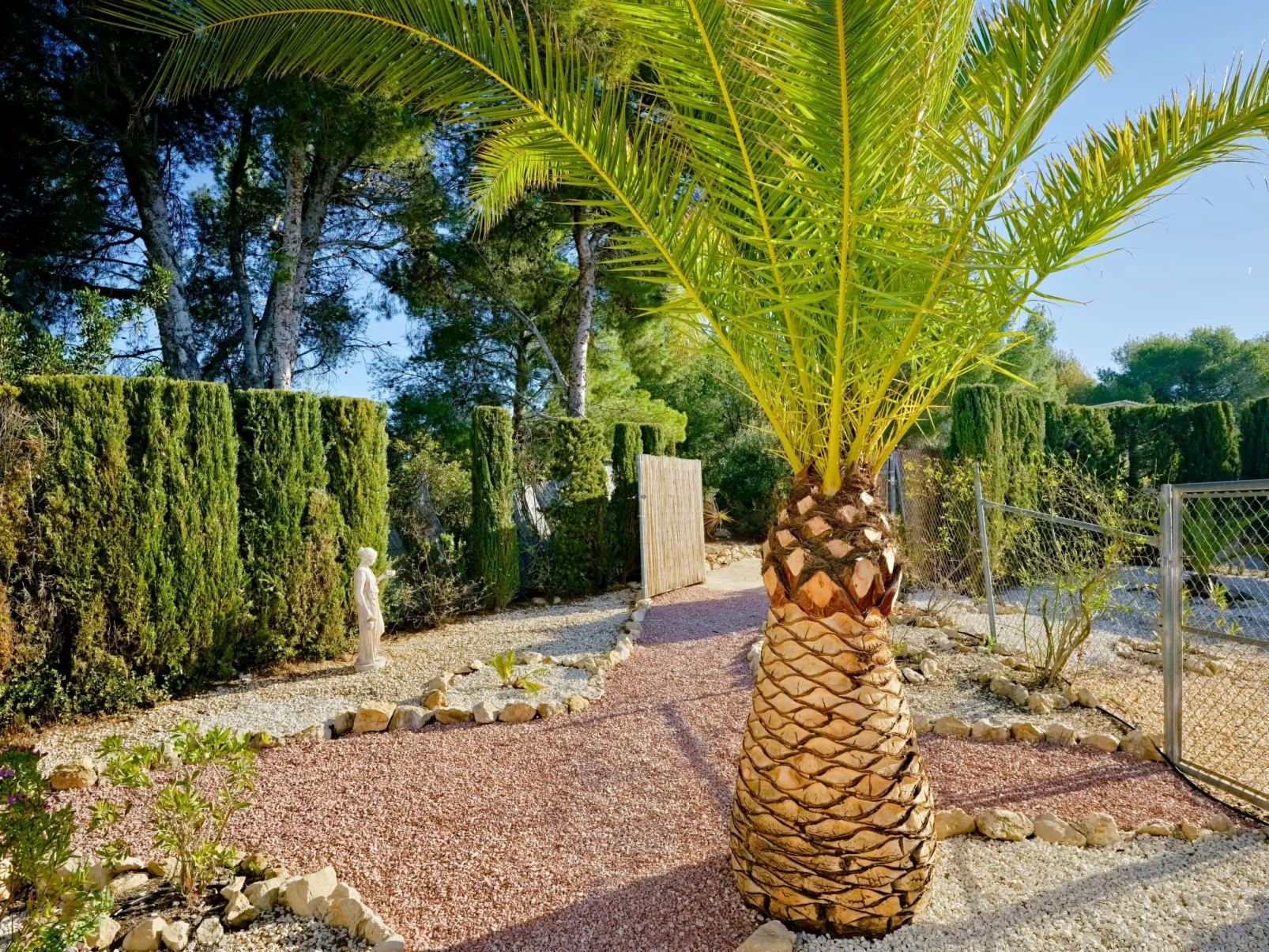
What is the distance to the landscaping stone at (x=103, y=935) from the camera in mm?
2137

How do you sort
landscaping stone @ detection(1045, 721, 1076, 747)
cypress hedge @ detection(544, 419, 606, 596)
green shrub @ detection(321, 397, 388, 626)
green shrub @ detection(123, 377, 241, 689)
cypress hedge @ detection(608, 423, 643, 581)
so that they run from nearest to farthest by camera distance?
landscaping stone @ detection(1045, 721, 1076, 747)
green shrub @ detection(123, 377, 241, 689)
green shrub @ detection(321, 397, 388, 626)
cypress hedge @ detection(544, 419, 606, 596)
cypress hedge @ detection(608, 423, 643, 581)

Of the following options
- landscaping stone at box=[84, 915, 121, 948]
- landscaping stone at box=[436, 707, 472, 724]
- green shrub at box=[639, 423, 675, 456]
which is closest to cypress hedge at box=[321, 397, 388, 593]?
landscaping stone at box=[436, 707, 472, 724]

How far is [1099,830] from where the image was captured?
103 inches

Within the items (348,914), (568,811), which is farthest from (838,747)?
(348,914)

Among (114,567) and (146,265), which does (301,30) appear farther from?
(146,265)

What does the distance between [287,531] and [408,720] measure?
2431 millimetres

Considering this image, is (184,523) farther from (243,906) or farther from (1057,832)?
(1057,832)

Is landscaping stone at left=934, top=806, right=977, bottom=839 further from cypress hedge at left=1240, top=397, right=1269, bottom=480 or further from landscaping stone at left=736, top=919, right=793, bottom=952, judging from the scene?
cypress hedge at left=1240, top=397, right=1269, bottom=480

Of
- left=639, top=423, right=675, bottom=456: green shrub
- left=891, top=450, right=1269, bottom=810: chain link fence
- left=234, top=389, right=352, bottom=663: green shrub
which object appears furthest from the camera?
left=639, top=423, right=675, bottom=456: green shrub

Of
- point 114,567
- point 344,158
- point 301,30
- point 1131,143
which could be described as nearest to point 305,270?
point 344,158

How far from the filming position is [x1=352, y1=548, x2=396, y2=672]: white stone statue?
5.60m

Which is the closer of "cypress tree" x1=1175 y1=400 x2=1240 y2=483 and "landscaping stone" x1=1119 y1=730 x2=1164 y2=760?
"landscaping stone" x1=1119 y1=730 x2=1164 y2=760

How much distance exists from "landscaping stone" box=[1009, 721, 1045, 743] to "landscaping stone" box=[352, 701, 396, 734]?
12.4 ft

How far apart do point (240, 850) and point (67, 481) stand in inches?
129
